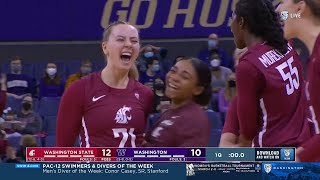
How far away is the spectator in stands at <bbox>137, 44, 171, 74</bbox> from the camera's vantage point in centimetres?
915

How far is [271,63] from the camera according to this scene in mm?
2596

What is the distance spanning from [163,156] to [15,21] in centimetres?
862

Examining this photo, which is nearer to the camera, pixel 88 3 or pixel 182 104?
pixel 182 104

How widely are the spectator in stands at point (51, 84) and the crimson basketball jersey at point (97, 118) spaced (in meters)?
6.42

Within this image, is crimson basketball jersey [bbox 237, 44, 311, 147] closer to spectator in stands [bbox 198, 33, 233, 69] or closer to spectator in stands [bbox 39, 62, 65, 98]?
spectator in stands [bbox 198, 33, 233, 69]

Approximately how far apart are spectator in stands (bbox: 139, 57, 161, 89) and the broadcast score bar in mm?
6304

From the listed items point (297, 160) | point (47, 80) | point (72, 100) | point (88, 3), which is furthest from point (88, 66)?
point (297, 160)

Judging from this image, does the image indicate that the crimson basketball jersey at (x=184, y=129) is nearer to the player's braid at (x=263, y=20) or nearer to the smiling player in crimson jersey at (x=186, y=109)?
the smiling player in crimson jersey at (x=186, y=109)

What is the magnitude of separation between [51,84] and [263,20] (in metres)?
6.98

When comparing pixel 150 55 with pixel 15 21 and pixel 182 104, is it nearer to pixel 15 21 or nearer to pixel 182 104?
pixel 15 21

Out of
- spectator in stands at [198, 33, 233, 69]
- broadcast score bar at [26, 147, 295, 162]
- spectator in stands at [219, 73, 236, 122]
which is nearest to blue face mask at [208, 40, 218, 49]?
spectator in stands at [198, 33, 233, 69]

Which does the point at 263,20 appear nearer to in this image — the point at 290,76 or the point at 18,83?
the point at 290,76

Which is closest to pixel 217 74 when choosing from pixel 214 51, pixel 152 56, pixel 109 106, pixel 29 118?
pixel 214 51

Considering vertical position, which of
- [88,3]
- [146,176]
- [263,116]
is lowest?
[146,176]
